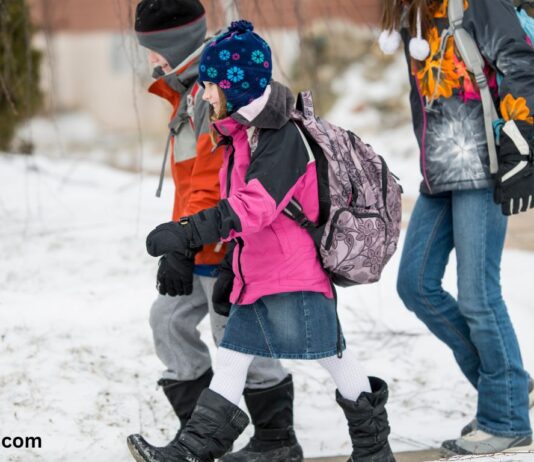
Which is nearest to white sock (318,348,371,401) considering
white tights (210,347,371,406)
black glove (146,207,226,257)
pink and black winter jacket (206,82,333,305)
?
white tights (210,347,371,406)

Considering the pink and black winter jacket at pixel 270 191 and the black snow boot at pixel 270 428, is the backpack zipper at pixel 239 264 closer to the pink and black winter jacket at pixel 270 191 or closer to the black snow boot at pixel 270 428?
the pink and black winter jacket at pixel 270 191

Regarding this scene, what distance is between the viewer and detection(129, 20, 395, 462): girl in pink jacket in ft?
9.09

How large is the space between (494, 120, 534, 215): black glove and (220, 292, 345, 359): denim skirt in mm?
659

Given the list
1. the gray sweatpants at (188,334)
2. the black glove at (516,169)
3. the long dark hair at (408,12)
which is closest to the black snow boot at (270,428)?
the gray sweatpants at (188,334)

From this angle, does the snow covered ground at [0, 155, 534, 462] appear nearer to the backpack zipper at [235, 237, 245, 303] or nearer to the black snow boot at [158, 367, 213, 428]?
the black snow boot at [158, 367, 213, 428]

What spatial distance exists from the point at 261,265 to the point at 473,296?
2.77 feet

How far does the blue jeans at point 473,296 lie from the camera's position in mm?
3230

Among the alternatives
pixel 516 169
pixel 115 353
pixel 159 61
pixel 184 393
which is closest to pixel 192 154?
pixel 159 61

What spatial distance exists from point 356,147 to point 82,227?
340 centimetres

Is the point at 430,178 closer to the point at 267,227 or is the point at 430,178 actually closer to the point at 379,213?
the point at 379,213

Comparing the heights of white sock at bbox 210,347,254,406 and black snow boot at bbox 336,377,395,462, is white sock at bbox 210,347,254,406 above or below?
above

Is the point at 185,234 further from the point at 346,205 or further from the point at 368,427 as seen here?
the point at 368,427

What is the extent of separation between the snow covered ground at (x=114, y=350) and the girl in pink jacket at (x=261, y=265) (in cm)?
67

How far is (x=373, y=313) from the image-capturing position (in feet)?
16.0
